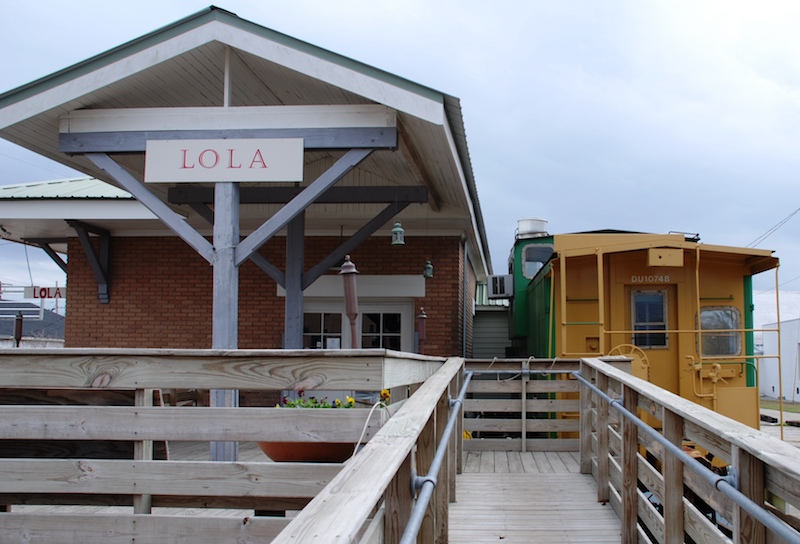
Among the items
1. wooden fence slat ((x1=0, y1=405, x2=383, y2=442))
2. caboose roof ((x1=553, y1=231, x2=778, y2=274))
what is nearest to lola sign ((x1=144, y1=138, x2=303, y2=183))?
caboose roof ((x1=553, y1=231, x2=778, y2=274))

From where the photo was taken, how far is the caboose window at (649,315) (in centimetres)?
891

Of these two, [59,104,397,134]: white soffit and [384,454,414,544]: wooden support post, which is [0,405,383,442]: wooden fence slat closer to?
[384,454,414,544]: wooden support post

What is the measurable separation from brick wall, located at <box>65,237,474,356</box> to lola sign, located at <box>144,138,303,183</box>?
431cm

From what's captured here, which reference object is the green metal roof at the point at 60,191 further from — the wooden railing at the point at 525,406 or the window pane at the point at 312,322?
the wooden railing at the point at 525,406

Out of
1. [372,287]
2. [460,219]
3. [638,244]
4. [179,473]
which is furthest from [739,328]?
[179,473]

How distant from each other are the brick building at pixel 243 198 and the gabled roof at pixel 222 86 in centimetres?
2

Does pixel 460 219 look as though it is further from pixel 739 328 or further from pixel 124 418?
pixel 124 418

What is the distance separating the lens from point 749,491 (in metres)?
2.34

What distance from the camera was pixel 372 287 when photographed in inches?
451

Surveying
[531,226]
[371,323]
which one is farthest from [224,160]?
[531,226]

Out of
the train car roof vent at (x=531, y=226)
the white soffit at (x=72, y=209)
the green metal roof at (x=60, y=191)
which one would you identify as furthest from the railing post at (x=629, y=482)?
the train car roof vent at (x=531, y=226)

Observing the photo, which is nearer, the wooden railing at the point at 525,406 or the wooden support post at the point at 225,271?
the wooden support post at the point at 225,271

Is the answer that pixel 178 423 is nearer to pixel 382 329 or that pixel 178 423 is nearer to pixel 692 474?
pixel 692 474

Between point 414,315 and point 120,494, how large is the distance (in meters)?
7.89
